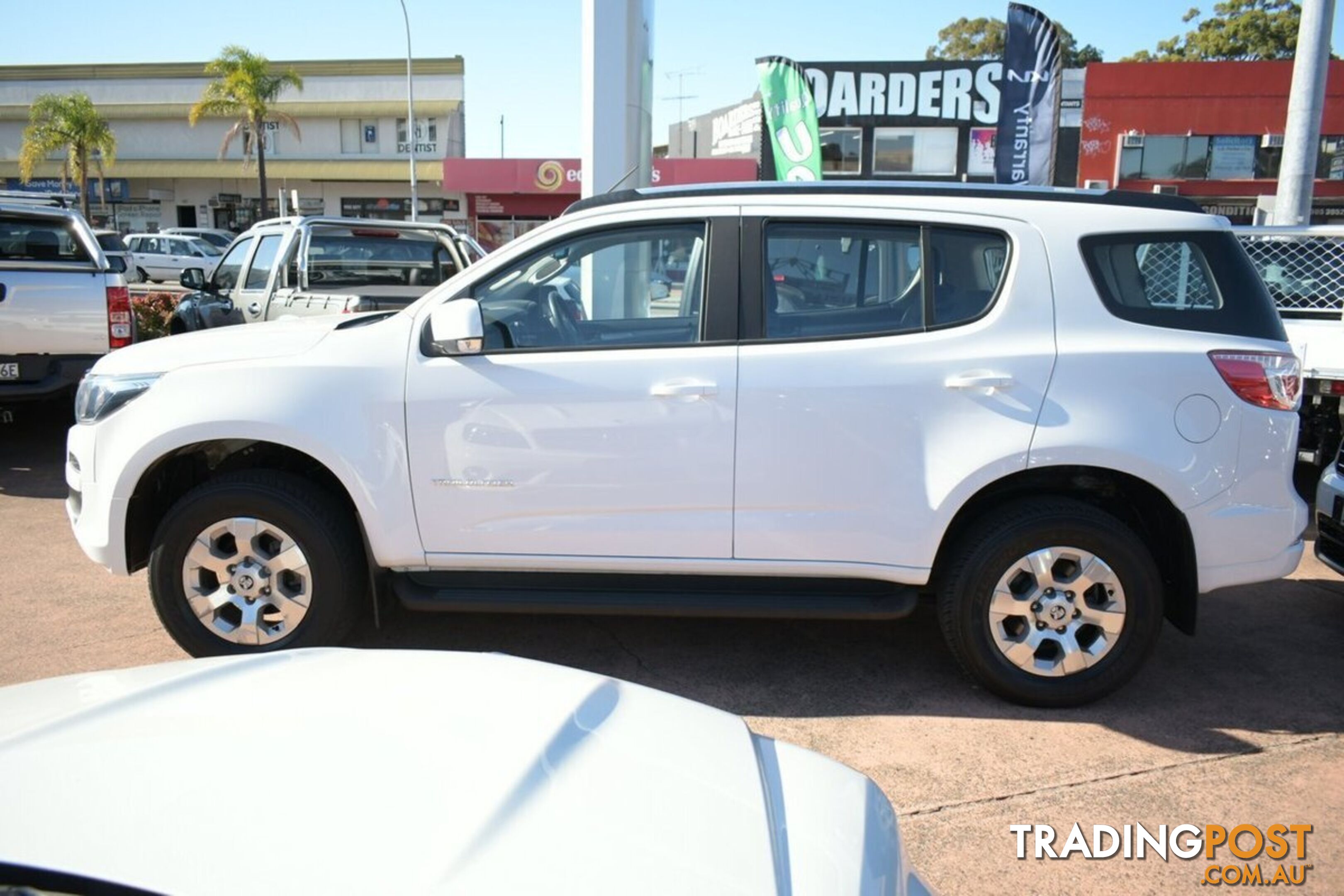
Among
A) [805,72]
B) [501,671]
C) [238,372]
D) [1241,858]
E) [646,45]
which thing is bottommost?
[1241,858]

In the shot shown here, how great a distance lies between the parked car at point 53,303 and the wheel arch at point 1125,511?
6.47 meters

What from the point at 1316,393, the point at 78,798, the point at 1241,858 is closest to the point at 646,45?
the point at 1316,393

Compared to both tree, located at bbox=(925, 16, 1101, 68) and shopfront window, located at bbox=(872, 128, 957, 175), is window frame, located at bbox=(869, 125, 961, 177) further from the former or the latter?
tree, located at bbox=(925, 16, 1101, 68)

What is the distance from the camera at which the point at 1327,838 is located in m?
3.17

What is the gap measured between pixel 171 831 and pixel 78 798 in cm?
17

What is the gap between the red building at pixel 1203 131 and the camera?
33344 mm

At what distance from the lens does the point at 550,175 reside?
1485 inches

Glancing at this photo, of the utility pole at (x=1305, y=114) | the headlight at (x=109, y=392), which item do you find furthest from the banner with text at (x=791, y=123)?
the headlight at (x=109, y=392)

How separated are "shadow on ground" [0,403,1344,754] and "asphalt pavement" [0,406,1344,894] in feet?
0.04

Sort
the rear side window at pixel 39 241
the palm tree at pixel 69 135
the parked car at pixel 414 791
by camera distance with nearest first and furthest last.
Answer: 1. the parked car at pixel 414 791
2. the rear side window at pixel 39 241
3. the palm tree at pixel 69 135

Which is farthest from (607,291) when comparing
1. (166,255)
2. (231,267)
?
(166,255)

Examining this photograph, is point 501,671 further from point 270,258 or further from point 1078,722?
Answer: point 270,258

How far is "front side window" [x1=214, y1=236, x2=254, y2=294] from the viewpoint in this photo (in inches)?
377

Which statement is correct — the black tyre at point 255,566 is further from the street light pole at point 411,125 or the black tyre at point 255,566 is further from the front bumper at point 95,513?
the street light pole at point 411,125
